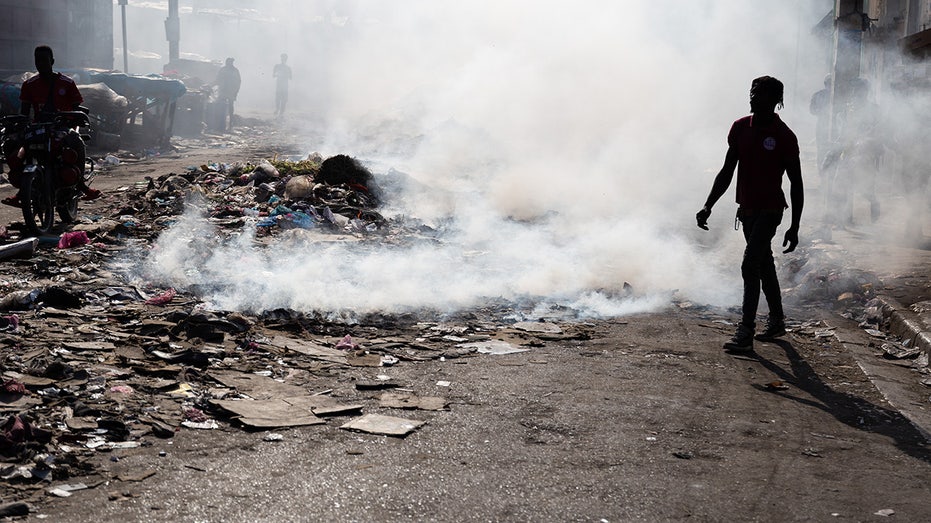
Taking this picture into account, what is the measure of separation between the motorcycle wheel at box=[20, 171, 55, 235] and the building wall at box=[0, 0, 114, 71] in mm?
15927

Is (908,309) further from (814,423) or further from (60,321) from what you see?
(60,321)

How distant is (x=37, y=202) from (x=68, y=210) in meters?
0.68

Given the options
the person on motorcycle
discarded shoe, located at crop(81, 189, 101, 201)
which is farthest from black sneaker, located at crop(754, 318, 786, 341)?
discarded shoe, located at crop(81, 189, 101, 201)

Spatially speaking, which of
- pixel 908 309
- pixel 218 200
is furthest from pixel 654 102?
pixel 908 309

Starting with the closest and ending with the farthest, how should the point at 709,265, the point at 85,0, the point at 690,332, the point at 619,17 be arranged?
1. the point at 690,332
2. the point at 709,265
3. the point at 619,17
4. the point at 85,0

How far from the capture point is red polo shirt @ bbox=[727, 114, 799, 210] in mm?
5875

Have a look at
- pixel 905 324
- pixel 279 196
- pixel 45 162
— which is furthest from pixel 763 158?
pixel 279 196

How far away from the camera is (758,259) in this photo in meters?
6.04

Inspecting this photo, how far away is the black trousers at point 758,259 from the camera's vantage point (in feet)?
19.5

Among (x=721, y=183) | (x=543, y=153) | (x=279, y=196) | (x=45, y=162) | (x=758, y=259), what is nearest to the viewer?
(x=758, y=259)

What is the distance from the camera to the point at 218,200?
1129 cm

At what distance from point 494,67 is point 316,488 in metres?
17.4

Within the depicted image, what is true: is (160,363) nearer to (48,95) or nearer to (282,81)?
(48,95)

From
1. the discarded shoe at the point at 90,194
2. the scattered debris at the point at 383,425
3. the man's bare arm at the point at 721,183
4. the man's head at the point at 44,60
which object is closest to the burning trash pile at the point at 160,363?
the scattered debris at the point at 383,425
